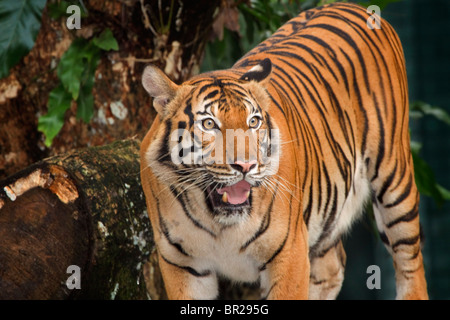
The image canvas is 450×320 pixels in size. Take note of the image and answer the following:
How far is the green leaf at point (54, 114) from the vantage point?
4.10 metres

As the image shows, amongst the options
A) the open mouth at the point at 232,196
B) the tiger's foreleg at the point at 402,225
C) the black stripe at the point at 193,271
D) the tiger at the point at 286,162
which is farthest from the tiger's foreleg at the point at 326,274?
the open mouth at the point at 232,196

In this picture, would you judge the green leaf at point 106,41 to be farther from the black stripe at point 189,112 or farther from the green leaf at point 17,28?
the black stripe at point 189,112

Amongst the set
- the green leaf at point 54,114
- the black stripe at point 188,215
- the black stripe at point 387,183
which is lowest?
the black stripe at point 188,215

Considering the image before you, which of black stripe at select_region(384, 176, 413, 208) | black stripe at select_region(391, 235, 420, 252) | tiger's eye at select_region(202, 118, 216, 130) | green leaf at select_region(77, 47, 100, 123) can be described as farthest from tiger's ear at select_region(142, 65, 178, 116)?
black stripe at select_region(391, 235, 420, 252)

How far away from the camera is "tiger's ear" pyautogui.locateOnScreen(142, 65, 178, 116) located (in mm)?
2767

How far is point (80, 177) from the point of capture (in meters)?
3.17

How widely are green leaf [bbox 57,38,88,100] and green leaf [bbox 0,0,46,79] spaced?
1.07 ft

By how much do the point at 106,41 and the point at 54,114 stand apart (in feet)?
1.79

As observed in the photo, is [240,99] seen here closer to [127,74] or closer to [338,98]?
[338,98]

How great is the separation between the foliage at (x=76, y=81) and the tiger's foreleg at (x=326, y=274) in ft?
5.42

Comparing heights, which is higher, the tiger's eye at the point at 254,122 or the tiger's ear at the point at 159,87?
the tiger's ear at the point at 159,87

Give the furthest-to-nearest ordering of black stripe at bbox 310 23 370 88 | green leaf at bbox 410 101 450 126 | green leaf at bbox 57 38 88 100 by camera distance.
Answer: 1. green leaf at bbox 410 101 450 126
2. green leaf at bbox 57 38 88 100
3. black stripe at bbox 310 23 370 88

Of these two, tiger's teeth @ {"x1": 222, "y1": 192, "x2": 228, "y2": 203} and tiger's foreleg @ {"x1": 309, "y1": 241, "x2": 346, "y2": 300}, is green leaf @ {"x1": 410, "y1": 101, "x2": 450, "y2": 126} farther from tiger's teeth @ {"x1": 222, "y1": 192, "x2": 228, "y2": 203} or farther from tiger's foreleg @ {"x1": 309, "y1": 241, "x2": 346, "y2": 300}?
tiger's teeth @ {"x1": 222, "y1": 192, "x2": 228, "y2": 203}

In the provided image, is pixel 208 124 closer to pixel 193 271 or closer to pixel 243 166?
pixel 243 166
